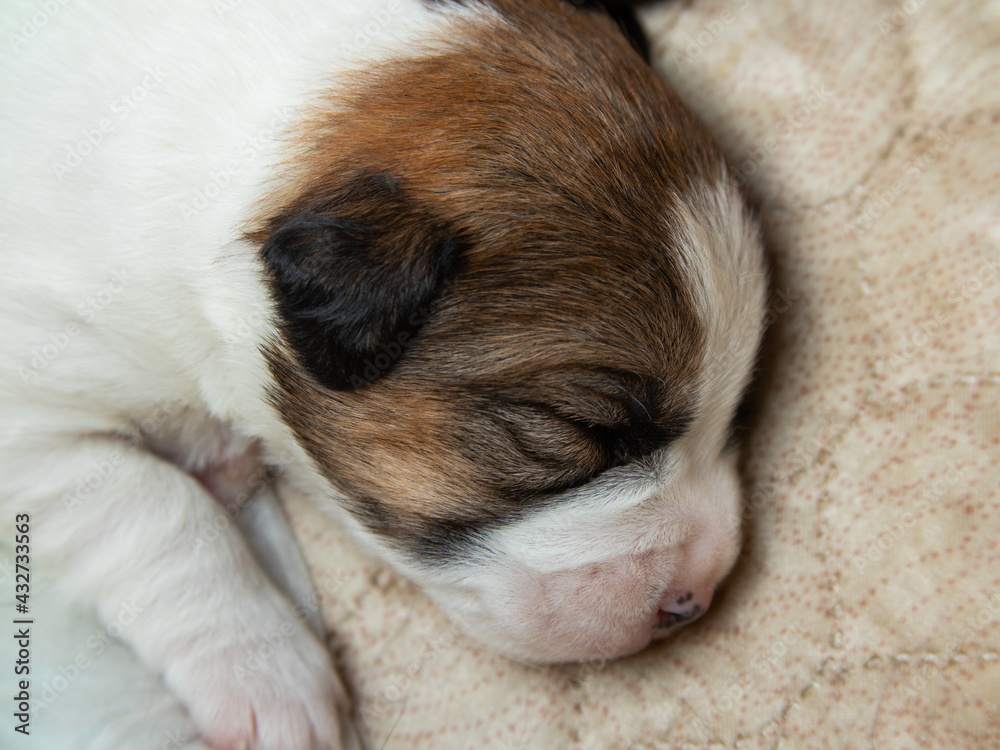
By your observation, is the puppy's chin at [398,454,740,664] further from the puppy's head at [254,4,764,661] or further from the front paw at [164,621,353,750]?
the front paw at [164,621,353,750]

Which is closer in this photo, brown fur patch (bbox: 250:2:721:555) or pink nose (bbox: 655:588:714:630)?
brown fur patch (bbox: 250:2:721:555)

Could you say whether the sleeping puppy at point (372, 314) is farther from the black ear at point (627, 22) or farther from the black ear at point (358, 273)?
the black ear at point (627, 22)

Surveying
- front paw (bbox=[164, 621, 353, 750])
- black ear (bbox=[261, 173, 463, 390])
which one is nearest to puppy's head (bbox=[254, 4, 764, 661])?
black ear (bbox=[261, 173, 463, 390])

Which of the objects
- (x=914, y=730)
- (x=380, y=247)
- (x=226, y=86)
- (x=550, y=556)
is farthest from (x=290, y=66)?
(x=914, y=730)

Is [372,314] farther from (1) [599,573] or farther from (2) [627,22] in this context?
(2) [627,22]

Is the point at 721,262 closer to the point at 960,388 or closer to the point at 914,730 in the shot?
the point at 960,388

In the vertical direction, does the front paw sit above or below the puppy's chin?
below

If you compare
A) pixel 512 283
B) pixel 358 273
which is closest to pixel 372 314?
pixel 358 273

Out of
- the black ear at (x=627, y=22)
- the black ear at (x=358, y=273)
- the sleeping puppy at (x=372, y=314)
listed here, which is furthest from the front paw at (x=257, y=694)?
the black ear at (x=627, y=22)
